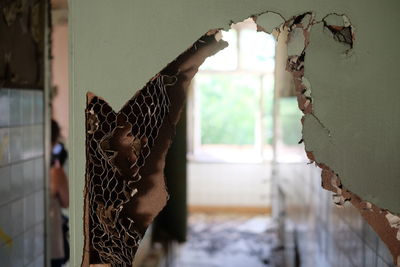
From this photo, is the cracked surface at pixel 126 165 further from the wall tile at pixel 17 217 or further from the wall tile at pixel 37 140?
Result: the wall tile at pixel 37 140

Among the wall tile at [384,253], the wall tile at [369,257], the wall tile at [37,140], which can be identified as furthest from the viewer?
the wall tile at [37,140]

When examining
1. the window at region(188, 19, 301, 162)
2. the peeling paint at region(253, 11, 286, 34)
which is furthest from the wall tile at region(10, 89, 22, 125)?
the window at region(188, 19, 301, 162)

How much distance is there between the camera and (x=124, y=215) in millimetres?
1439

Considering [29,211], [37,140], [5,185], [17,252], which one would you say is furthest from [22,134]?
[17,252]

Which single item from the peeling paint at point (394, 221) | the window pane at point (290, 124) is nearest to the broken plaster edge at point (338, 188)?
the peeling paint at point (394, 221)

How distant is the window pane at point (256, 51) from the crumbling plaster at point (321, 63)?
5023mm

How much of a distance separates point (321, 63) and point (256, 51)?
16.8 ft

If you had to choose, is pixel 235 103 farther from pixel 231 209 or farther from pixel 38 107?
pixel 38 107

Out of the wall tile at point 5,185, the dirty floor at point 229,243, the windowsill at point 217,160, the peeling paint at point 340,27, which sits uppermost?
the peeling paint at point 340,27

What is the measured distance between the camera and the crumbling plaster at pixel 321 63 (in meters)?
1.28

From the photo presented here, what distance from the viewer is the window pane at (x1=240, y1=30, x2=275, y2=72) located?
20.5 ft

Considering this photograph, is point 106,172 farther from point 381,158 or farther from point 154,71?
point 381,158

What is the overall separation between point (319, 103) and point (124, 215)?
687 mm

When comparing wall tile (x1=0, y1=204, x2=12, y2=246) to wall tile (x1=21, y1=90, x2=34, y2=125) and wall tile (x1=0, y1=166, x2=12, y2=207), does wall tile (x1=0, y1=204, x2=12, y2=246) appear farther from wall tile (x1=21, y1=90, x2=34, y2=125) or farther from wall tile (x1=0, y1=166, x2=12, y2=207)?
wall tile (x1=21, y1=90, x2=34, y2=125)
